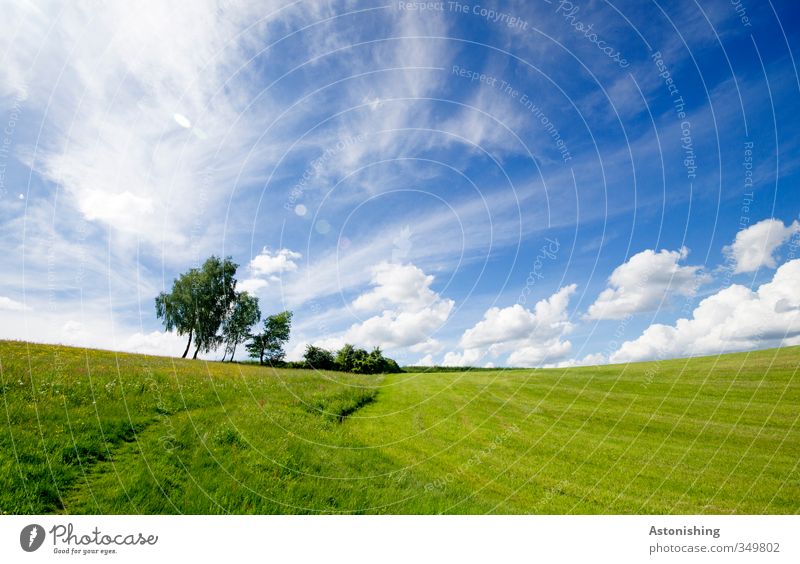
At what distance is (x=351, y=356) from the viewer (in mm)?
56531

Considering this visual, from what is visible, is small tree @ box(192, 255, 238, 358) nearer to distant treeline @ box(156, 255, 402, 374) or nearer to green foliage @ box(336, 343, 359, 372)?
distant treeline @ box(156, 255, 402, 374)

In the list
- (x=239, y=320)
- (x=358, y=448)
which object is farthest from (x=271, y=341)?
(x=358, y=448)

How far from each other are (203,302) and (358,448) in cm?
5178

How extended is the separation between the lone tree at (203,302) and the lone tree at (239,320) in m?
1.08

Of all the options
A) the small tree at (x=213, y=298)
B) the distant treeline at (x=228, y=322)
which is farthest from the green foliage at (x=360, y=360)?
the small tree at (x=213, y=298)

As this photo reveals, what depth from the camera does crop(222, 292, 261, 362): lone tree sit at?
5547 cm

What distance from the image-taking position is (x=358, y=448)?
14352 mm

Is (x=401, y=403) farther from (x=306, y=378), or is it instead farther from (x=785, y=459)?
(x=785, y=459)

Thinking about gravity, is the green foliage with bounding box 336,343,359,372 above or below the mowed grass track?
above

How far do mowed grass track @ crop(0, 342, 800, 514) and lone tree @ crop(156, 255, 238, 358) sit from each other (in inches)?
1424

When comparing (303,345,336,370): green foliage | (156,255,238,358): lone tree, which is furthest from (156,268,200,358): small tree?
(303,345,336,370): green foliage
